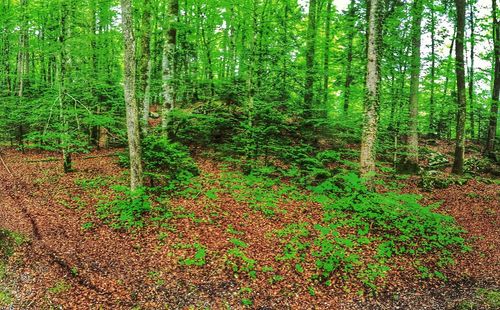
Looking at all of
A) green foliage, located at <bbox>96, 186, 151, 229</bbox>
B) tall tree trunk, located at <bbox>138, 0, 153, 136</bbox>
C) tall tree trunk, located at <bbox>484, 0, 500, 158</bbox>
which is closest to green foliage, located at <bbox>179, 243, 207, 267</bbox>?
green foliage, located at <bbox>96, 186, 151, 229</bbox>

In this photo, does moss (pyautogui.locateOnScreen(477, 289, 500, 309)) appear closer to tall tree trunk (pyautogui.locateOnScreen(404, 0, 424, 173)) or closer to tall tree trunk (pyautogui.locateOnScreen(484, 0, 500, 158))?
tall tree trunk (pyautogui.locateOnScreen(404, 0, 424, 173))

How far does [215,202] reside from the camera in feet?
32.2

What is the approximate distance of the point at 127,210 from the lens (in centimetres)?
872

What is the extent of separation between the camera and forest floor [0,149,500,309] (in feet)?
19.5

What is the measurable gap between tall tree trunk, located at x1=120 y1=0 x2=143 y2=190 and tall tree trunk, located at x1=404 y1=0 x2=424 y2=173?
12119mm

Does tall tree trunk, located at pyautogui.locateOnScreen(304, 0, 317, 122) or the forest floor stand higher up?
tall tree trunk, located at pyautogui.locateOnScreen(304, 0, 317, 122)

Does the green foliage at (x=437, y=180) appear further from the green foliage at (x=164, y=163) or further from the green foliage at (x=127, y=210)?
A: the green foliage at (x=127, y=210)

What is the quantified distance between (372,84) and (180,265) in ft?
25.8

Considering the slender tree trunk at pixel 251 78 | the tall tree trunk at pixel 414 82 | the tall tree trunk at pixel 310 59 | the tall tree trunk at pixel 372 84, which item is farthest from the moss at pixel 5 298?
the tall tree trunk at pixel 414 82

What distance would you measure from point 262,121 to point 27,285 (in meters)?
10.7

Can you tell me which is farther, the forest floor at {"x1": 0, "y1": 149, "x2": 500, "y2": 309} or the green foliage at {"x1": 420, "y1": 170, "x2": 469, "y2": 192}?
the green foliage at {"x1": 420, "y1": 170, "x2": 469, "y2": 192}

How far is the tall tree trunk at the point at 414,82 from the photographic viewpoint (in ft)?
45.9

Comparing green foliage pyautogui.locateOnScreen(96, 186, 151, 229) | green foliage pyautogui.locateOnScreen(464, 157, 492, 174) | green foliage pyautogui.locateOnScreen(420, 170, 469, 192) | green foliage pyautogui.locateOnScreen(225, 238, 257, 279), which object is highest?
green foliage pyautogui.locateOnScreen(464, 157, 492, 174)

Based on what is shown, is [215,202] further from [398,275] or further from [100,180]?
[398,275]
